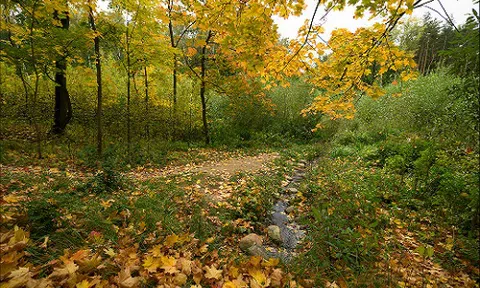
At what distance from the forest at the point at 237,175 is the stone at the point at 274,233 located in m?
0.02

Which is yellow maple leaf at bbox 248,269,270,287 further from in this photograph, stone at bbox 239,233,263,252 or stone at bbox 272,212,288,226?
stone at bbox 272,212,288,226

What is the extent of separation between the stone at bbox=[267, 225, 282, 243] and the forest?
0.02 m

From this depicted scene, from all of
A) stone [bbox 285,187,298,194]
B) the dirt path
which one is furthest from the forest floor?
the dirt path

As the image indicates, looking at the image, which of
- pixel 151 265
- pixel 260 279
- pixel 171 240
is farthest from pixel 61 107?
pixel 260 279

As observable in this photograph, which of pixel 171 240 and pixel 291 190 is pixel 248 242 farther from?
pixel 291 190

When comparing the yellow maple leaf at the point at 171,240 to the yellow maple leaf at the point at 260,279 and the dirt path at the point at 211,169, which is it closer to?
the yellow maple leaf at the point at 260,279

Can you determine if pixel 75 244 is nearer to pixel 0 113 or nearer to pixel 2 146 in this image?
pixel 2 146

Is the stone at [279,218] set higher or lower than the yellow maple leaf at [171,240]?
lower

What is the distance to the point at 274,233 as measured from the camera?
3.66 m

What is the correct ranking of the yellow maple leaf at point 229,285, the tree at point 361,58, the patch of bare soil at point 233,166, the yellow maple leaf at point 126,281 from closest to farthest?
the yellow maple leaf at point 126,281
the yellow maple leaf at point 229,285
the tree at point 361,58
the patch of bare soil at point 233,166

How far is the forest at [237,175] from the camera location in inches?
82.0

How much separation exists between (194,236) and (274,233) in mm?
1330

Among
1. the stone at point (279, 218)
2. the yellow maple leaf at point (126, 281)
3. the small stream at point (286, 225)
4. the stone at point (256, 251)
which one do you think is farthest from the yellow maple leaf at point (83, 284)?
the stone at point (279, 218)

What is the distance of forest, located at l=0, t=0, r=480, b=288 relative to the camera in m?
2.08
